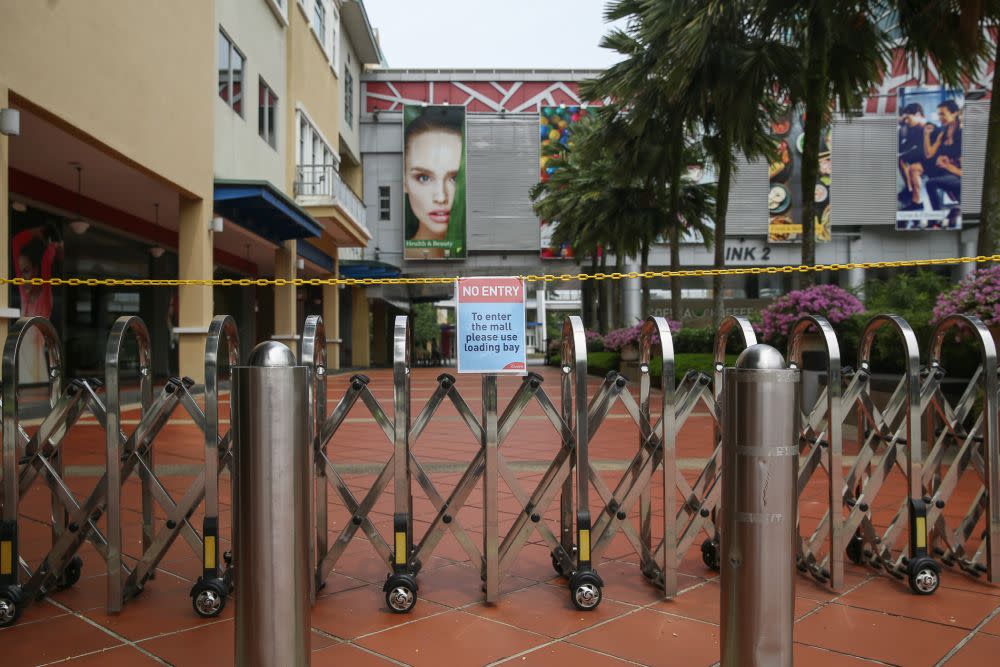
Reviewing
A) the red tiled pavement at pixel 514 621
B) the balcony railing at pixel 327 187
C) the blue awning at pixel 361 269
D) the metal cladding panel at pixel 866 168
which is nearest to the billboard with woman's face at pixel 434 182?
the blue awning at pixel 361 269

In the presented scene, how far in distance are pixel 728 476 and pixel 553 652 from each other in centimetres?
112

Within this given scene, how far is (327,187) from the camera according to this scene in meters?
25.6

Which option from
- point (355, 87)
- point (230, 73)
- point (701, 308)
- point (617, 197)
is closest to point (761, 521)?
point (230, 73)

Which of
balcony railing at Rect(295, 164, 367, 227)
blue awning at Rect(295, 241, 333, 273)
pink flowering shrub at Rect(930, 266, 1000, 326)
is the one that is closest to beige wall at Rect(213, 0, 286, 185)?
balcony railing at Rect(295, 164, 367, 227)

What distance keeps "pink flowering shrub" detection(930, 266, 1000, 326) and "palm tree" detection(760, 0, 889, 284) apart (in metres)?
5.33

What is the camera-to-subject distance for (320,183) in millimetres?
24750

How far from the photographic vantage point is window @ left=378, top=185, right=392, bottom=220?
136 feet

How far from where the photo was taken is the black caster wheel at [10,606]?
3.66 meters

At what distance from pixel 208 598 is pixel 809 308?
1058cm

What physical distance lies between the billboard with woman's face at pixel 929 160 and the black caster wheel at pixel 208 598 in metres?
42.9

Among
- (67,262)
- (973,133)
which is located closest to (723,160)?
(67,262)

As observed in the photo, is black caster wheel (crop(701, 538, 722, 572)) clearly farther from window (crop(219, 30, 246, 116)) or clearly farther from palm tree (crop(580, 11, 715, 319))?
window (crop(219, 30, 246, 116))

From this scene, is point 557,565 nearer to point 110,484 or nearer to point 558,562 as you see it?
point 558,562

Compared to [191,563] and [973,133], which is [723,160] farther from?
[973,133]
